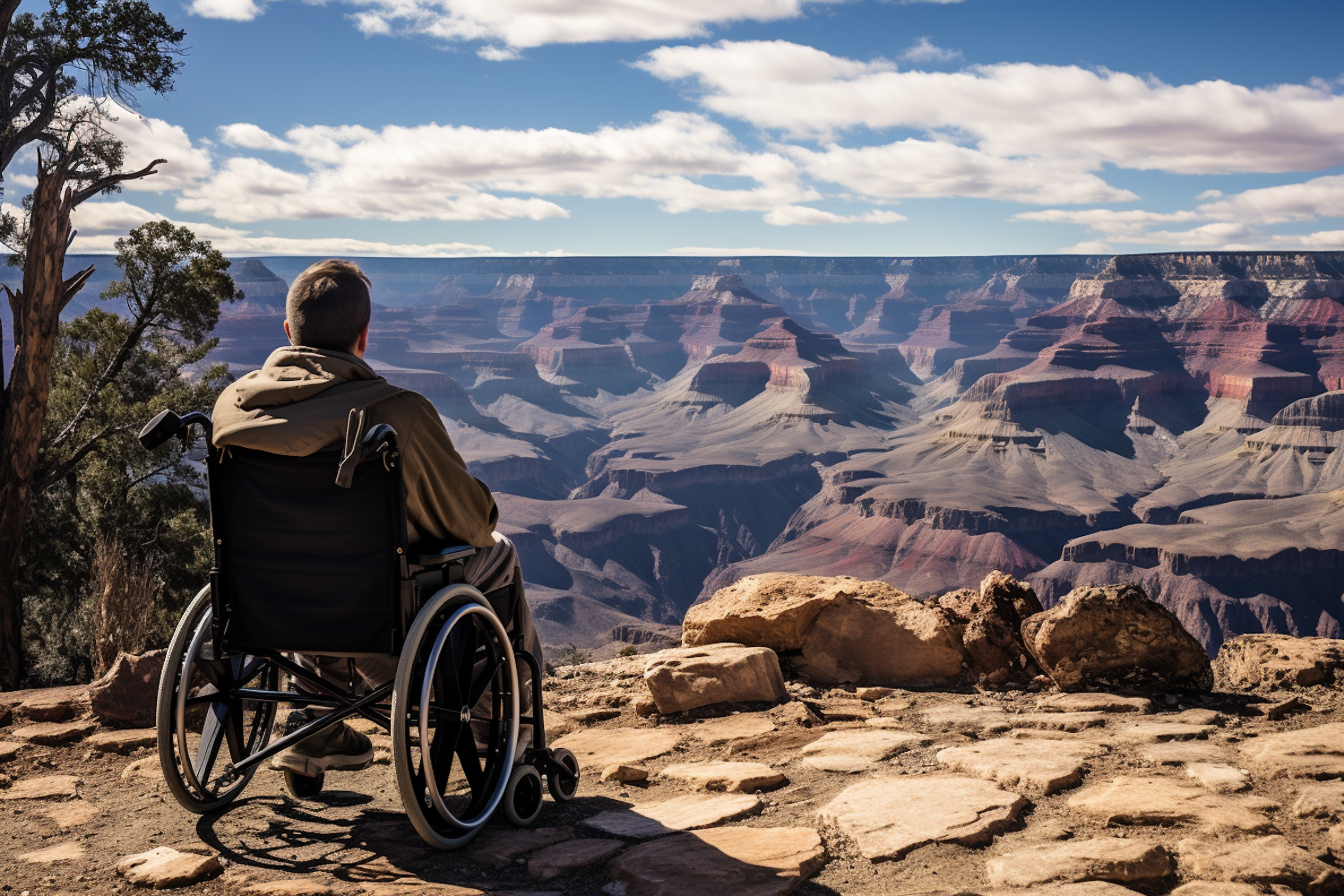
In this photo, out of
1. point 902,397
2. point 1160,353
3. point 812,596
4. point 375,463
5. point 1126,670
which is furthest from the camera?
point 902,397

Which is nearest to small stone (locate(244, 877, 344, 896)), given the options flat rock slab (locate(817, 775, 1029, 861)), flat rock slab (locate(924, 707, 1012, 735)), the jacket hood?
the jacket hood

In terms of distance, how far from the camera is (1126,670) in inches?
177

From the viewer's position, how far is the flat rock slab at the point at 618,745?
3.81 metres

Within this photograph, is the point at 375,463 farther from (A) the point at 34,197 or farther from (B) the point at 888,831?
(A) the point at 34,197

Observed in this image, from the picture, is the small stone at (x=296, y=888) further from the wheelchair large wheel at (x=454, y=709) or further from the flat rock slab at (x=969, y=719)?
the flat rock slab at (x=969, y=719)

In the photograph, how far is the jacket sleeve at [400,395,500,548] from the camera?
2.54 metres

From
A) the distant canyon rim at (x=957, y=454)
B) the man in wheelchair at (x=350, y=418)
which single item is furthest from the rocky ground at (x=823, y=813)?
the distant canyon rim at (x=957, y=454)

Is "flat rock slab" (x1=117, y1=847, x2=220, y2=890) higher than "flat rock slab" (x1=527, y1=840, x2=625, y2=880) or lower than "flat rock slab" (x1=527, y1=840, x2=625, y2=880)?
higher

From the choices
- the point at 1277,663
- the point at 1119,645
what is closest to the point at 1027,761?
the point at 1119,645

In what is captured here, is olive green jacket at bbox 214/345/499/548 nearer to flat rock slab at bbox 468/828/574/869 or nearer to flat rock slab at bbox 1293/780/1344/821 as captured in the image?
flat rock slab at bbox 468/828/574/869

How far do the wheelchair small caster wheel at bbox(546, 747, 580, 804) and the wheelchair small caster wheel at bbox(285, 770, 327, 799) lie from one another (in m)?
0.80

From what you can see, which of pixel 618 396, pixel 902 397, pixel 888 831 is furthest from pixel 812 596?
pixel 618 396

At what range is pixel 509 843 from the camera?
2650 millimetres

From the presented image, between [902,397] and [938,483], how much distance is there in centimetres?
7200
